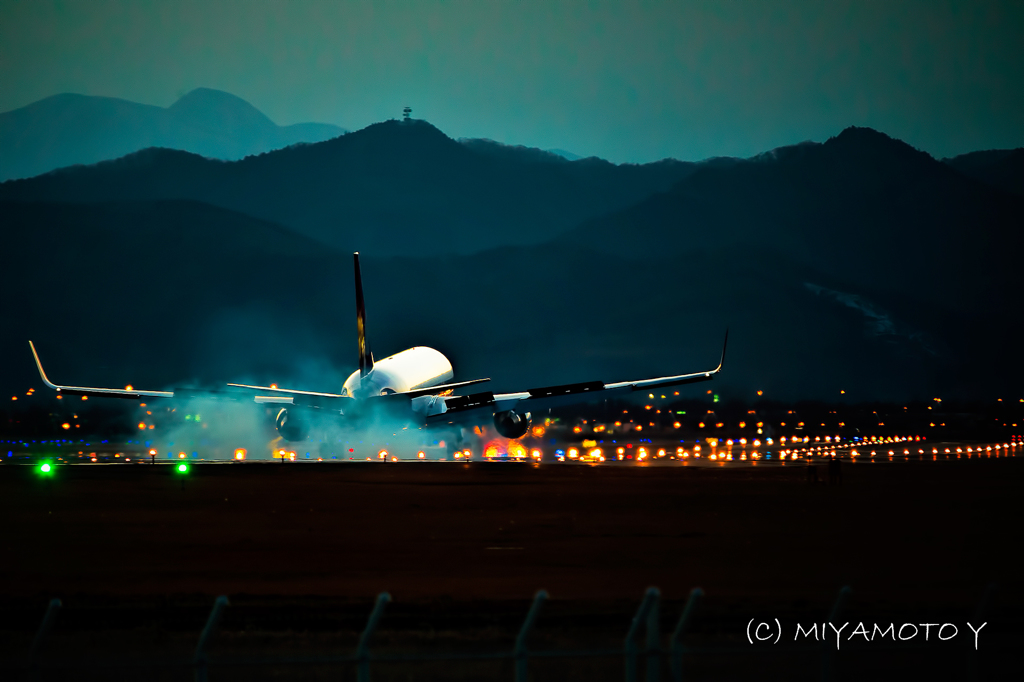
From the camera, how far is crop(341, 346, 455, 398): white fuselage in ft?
226

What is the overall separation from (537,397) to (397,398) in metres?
10.8

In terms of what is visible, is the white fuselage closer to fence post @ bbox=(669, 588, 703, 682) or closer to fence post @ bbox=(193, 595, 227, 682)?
fence post @ bbox=(193, 595, 227, 682)

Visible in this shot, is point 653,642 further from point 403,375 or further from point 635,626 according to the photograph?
point 403,375

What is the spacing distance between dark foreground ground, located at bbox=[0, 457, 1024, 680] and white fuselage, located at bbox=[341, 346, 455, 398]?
2402 centimetres

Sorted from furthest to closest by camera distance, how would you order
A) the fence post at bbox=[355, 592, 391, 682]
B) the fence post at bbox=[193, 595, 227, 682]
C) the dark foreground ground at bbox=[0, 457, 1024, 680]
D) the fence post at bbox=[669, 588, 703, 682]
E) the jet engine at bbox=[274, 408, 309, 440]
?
the jet engine at bbox=[274, 408, 309, 440] < the dark foreground ground at bbox=[0, 457, 1024, 680] < the fence post at bbox=[669, 588, 703, 682] < the fence post at bbox=[193, 595, 227, 682] < the fence post at bbox=[355, 592, 391, 682]

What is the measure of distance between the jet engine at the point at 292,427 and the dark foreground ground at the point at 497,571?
2128 centimetres

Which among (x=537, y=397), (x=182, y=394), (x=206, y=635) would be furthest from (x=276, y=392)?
(x=206, y=635)

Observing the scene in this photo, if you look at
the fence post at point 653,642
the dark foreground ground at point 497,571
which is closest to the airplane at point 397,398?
the dark foreground ground at point 497,571

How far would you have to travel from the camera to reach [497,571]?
22.3m

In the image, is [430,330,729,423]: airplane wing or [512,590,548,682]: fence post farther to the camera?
[430,330,729,423]: airplane wing

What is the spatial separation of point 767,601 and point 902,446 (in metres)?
77.1

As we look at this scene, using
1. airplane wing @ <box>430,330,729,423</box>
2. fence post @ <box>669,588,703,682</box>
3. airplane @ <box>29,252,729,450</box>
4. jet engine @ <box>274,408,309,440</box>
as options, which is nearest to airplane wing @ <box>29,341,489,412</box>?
airplane @ <box>29,252,729,450</box>

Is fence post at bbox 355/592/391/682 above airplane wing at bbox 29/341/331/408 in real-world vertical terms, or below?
below

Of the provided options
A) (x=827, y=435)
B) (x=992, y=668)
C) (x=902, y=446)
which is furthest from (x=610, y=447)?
(x=992, y=668)
